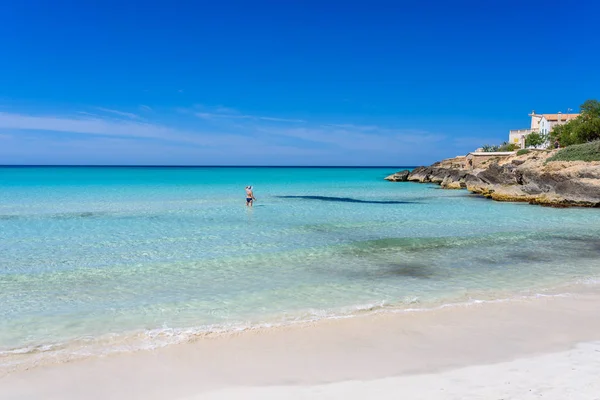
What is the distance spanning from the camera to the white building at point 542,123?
72.2 meters

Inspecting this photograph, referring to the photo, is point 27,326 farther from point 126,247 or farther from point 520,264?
point 520,264

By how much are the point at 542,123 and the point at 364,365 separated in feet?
264

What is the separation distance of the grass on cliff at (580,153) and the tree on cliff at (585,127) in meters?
14.0

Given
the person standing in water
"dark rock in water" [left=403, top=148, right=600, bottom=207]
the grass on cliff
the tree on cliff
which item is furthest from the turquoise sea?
the tree on cliff

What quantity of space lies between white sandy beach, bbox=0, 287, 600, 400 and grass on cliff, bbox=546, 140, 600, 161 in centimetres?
2555

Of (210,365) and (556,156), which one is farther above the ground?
(556,156)

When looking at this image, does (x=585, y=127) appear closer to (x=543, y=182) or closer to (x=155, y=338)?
(x=543, y=182)

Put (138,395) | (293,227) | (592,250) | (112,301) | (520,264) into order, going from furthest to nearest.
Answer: (293,227) → (592,250) → (520,264) → (112,301) → (138,395)

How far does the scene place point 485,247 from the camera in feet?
49.4

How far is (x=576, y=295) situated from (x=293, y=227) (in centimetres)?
1174

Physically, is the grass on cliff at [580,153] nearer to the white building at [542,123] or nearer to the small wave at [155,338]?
the small wave at [155,338]

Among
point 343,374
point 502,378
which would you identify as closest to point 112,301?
point 343,374

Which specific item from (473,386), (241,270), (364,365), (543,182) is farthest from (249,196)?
(473,386)

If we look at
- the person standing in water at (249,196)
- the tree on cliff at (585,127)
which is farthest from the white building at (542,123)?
the person standing in water at (249,196)
